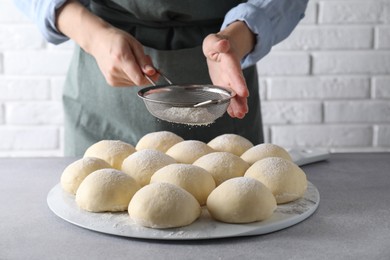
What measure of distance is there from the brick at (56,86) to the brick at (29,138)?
8 centimetres

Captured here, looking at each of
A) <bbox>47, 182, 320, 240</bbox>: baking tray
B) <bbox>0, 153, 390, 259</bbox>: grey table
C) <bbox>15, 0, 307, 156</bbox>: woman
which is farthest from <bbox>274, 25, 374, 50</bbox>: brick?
<bbox>47, 182, 320, 240</bbox>: baking tray

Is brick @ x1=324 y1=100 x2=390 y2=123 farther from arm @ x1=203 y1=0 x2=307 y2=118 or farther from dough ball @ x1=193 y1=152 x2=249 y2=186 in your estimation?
dough ball @ x1=193 y1=152 x2=249 y2=186

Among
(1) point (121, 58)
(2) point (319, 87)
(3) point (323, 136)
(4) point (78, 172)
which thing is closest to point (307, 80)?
(2) point (319, 87)

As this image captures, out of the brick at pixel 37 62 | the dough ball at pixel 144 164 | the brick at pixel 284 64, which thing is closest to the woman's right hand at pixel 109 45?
the dough ball at pixel 144 164

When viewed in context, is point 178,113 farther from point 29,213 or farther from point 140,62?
point 29,213

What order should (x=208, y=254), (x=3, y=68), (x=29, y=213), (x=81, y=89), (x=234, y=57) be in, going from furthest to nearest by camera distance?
(x=3, y=68) → (x=81, y=89) → (x=234, y=57) → (x=29, y=213) → (x=208, y=254)

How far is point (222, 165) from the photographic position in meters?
0.88

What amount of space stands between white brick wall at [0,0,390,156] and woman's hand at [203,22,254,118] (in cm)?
62

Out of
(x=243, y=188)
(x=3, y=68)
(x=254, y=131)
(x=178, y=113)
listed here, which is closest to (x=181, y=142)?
(x=178, y=113)

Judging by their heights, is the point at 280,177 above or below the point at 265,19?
below

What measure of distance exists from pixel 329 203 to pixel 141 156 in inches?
9.5

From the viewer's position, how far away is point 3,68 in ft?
5.44

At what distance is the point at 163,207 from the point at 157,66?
46cm

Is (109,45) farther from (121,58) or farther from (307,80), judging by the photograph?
(307,80)
